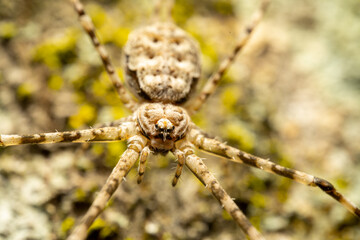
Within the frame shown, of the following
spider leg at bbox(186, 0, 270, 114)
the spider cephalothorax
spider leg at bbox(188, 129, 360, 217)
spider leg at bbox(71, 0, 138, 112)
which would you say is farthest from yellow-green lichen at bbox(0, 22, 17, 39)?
spider leg at bbox(188, 129, 360, 217)

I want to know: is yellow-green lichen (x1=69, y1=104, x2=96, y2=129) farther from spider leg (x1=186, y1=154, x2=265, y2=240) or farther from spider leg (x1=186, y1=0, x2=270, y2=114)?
spider leg (x1=186, y1=154, x2=265, y2=240)

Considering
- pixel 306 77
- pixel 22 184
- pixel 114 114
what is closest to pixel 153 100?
pixel 114 114

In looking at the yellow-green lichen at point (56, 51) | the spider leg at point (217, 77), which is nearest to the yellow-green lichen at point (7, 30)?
the yellow-green lichen at point (56, 51)

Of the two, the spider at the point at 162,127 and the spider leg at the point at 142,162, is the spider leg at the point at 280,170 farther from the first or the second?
the spider leg at the point at 142,162

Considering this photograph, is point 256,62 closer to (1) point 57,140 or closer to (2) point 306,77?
(2) point 306,77

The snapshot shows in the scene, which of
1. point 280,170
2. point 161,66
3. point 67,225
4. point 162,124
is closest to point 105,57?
point 161,66

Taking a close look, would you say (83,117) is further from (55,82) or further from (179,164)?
(179,164)
